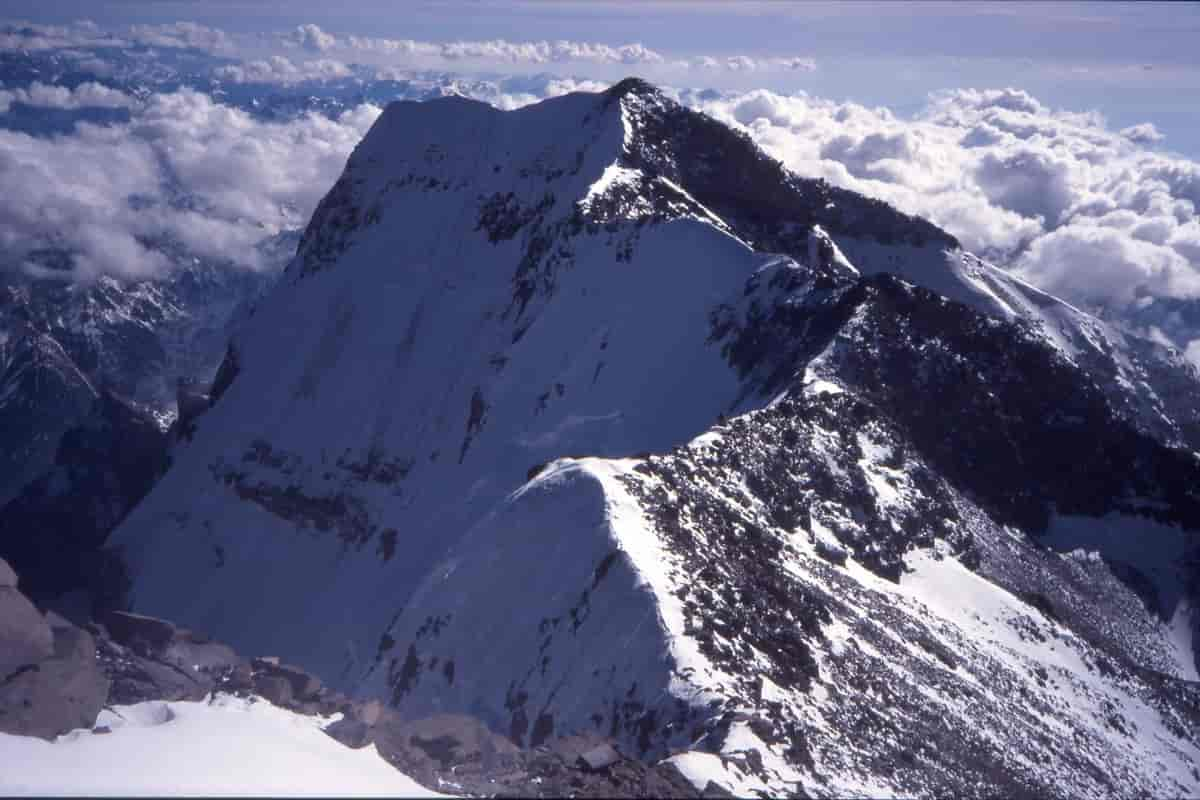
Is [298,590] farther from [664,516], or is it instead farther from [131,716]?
[131,716]

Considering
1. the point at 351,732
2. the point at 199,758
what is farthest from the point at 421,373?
the point at 199,758

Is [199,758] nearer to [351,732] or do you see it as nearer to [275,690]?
[351,732]

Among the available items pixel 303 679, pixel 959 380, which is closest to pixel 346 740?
pixel 303 679

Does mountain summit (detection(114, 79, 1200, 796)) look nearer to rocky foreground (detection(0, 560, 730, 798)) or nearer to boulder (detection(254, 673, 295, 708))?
rocky foreground (detection(0, 560, 730, 798))

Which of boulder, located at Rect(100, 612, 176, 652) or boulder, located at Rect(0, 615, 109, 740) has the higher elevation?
boulder, located at Rect(0, 615, 109, 740)

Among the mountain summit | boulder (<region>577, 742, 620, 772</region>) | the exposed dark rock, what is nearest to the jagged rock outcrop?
the mountain summit

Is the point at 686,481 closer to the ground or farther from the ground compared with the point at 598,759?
farther from the ground
